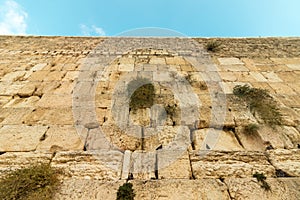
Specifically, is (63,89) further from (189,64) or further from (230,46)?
(230,46)

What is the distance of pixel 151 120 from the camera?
3910 millimetres

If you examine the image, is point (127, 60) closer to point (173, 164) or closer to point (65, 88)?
point (65, 88)

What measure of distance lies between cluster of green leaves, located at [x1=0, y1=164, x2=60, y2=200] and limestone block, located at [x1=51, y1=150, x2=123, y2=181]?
0.20 m

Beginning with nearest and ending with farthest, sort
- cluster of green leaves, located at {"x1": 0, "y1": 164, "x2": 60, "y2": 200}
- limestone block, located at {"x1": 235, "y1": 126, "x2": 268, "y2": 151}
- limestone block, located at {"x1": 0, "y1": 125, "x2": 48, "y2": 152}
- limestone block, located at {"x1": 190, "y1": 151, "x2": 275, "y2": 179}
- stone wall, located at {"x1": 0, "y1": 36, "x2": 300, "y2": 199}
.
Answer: cluster of green leaves, located at {"x1": 0, "y1": 164, "x2": 60, "y2": 200}
stone wall, located at {"x1": 0, "y1": 36, "x2": 300, "y2": 199}
limestone block, located at {"x1": 190, "y1": 151, "x2": 275, "y2": 179}
limestone block, located at {"x1": 0, "y1": 125, "x2": 48, "y2": 152}
limestone block, located at {"x1": 235, "y1": 126, "x2": 268, "y2": 151}

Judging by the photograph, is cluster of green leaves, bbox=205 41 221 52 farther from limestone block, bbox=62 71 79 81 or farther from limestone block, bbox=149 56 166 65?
limestone block, bbox=62 71 79 81

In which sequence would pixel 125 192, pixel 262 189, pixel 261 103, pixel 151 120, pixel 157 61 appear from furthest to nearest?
pixel 157 61, pixel 261 103, pixel 151 120, pixel 262 189, pixel 125 192

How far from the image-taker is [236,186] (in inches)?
109

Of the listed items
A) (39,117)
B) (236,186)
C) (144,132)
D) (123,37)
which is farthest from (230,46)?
(39,117)

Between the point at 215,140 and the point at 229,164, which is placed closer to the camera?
the point at 229,164

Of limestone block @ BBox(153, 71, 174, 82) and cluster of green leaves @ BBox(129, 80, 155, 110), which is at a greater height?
limestone block @ BBox(153, 71, 174, 82)

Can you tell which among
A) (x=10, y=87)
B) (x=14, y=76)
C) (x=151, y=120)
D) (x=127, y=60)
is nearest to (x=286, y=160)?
(x=151, y=120)

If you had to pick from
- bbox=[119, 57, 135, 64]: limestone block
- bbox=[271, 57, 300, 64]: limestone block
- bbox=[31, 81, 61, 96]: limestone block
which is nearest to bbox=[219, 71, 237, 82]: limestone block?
bbox=[271, 57, 300, 64]: limestone block

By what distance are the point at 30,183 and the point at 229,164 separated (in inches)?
106

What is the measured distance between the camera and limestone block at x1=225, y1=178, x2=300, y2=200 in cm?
267
